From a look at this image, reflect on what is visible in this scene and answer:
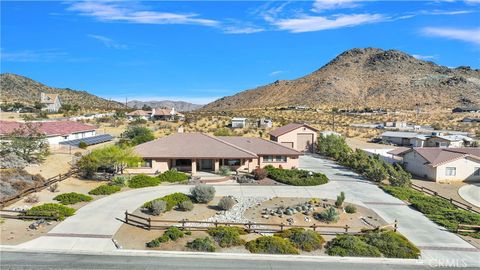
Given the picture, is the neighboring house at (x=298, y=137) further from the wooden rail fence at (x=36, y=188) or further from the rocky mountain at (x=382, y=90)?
the rocky mountain at (x=382, y=90)

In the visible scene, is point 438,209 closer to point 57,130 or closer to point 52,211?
point 52,211

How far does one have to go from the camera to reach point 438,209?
29703 mm

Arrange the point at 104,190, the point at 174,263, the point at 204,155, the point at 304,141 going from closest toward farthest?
the point at 174,263 → the point at 104,190 → the point at 204,155 → the point at 304,141

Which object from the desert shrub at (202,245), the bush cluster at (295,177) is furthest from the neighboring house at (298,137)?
the desert shrub at (202,245)

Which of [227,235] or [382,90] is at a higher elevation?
[382,90]

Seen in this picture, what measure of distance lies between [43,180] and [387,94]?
15884 cm

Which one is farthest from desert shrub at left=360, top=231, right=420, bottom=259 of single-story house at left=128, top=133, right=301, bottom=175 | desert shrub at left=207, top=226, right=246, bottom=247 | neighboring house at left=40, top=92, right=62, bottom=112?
neighboring house at left=40, top=92, right=62, bottom=112

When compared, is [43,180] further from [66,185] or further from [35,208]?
[35,208]

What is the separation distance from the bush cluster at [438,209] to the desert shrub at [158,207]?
760 inches

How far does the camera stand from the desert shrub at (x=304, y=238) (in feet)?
71.3

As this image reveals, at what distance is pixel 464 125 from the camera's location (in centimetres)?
10075

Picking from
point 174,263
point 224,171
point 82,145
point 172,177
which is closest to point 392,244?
point 174,263

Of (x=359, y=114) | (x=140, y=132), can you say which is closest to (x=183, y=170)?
(x=140, y=132)

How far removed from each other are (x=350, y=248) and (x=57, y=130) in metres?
48.2
